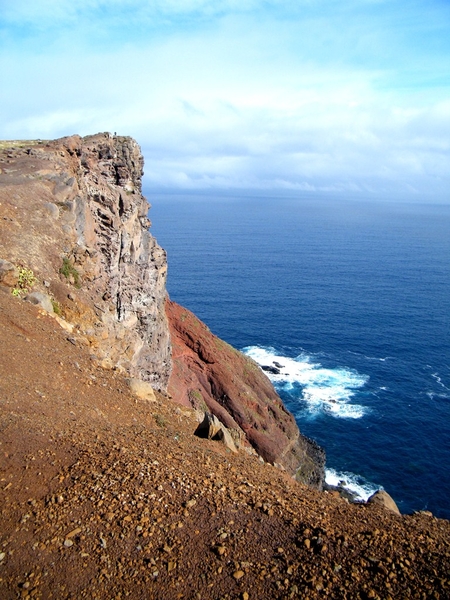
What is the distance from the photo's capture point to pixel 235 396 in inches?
2302

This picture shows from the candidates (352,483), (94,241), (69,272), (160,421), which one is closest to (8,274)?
(69,272)

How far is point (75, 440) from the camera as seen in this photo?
15547 millimetres

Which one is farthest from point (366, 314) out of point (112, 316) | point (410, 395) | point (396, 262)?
point (112, 316)

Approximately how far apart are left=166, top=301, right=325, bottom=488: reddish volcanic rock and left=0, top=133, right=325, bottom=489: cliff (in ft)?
0.45

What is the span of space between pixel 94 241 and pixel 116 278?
4.10m

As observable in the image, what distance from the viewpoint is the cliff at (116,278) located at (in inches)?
1137

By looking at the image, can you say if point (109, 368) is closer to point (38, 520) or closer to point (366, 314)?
point (38, 520)

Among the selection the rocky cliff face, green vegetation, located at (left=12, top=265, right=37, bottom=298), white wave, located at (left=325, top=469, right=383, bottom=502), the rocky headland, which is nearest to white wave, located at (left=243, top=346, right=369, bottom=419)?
white wave, located at (left=325, top=469, right=383, bottom=502)

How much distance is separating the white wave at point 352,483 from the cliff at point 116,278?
1.86m

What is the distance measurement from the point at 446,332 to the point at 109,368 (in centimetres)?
8549

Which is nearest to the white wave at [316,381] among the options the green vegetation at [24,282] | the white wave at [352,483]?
the white wave at [352,483]

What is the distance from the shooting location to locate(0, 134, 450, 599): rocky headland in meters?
10.9

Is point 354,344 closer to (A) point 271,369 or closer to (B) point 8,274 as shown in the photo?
(A) point 271,369

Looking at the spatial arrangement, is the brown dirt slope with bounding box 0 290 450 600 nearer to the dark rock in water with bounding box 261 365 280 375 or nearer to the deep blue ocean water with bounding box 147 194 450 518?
the deep blue ocean water with bounding box 147 194 450 518
